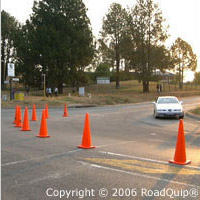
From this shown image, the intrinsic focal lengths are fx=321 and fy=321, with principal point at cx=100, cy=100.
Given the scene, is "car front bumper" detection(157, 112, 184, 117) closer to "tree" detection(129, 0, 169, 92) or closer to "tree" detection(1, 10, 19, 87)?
"tree" detection(129, 0, 169, 92)

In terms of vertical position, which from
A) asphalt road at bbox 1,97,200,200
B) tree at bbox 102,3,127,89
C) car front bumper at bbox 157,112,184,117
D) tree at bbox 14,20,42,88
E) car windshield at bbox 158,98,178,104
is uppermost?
tree at bbox 102,3,127,89

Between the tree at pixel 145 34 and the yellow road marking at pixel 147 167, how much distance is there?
153ft

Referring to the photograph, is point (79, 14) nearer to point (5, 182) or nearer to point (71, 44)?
point (71, 44)

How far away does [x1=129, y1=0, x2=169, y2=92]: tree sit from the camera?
53.4 metres

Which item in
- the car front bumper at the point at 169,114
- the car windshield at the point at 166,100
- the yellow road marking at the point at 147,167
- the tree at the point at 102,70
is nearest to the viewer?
the yellow road marking at the point at 147,167

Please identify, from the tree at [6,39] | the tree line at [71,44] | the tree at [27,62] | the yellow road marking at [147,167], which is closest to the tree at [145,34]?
the tree line at [71,44]

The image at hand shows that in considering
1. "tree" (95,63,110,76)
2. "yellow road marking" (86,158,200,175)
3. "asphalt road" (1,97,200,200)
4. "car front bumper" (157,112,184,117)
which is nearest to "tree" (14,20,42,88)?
"tree" (95,63,110,76)

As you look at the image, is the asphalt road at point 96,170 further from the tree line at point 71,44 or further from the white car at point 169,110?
the tree line at point 71,44

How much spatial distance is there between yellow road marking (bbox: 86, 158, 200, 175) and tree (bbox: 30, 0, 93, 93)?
46897mm

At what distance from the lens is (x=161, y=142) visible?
10.0m

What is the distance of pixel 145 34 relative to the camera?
54188 mm

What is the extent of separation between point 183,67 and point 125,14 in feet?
53.8

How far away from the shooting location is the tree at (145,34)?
5341 cm

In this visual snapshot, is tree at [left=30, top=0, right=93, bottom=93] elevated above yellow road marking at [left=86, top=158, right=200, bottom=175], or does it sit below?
above
